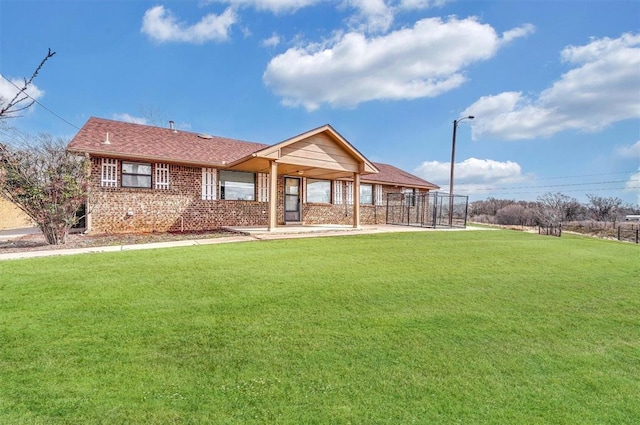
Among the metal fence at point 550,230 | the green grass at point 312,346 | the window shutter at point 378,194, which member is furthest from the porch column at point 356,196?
the metal fence at point 550,230

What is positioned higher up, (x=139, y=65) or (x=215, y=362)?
(x=139, y=65)

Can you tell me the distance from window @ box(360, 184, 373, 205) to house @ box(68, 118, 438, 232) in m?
2.85

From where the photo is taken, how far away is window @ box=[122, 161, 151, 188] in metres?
12.7

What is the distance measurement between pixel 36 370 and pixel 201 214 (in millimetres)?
11835

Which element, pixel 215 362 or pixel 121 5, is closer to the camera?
pixel 215 362

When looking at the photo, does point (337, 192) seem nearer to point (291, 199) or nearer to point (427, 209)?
point (291, 199)

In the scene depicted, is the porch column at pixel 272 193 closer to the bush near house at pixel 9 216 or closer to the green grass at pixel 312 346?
the green grass at pixel 312 346

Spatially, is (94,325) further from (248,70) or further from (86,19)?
(248,70)

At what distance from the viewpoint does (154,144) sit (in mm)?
14062

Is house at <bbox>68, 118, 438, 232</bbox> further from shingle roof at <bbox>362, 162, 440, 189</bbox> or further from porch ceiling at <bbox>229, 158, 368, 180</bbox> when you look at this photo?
shingle roof at <bbox>362, 162, 440, 189</bbox>

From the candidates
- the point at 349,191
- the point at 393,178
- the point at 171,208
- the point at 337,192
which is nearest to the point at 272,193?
the point at 171,208

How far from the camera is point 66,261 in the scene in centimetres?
693

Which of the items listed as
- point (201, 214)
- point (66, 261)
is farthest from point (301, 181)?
point (66, 261)

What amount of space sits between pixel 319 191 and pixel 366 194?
11.5 ft
